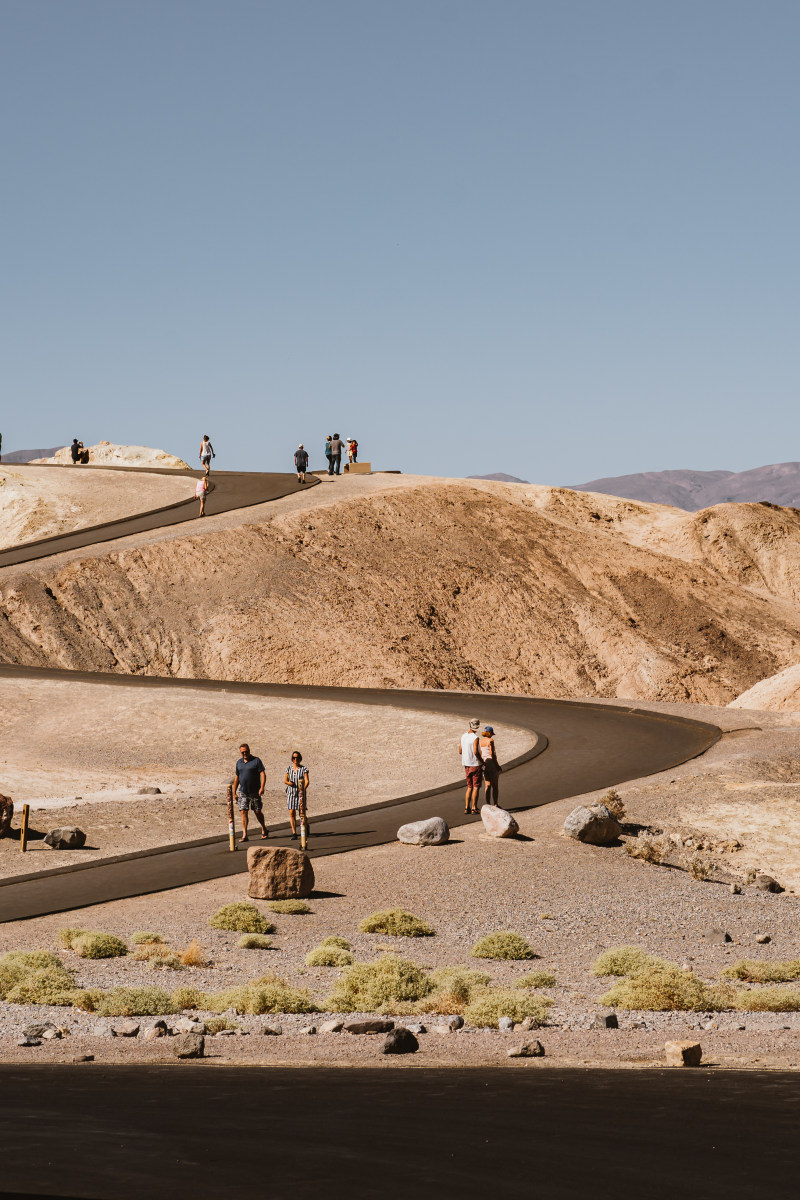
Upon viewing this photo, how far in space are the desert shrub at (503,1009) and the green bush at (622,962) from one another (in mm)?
2435

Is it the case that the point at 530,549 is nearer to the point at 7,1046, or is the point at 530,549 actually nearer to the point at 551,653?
the point at 551,653

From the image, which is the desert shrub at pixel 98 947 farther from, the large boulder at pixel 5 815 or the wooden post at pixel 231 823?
the large boulder at pixel 5 815

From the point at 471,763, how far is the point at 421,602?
33.0m

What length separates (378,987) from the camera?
46.8 ft

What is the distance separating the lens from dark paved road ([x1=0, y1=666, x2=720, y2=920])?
2030 cm

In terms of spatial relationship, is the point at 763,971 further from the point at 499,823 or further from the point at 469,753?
→ the point at 469,753

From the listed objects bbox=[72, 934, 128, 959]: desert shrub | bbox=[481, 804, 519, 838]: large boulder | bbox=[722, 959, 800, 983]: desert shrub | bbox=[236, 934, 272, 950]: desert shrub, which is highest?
bbox=[481, 804, 519, 838]: large boulder

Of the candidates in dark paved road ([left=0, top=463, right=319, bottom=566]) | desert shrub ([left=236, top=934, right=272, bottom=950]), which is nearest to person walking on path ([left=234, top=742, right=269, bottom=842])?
desert shrub ([left=236, top=934, right=272, bottom=950])

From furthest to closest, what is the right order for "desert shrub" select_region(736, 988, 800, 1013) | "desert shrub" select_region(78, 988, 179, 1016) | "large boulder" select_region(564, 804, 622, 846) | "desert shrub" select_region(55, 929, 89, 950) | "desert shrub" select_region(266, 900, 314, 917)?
"large boulder" select_region(564, 804, 622, 846) < "desert shrub" select_region(266, 900, 314, 917) < "desert shrub" select_region(55, 929, 89, 950) < "desert shrub" select_region(736, 988, 800, 1013) < "desert shrub" select_region(78, 988, 179, 1016)

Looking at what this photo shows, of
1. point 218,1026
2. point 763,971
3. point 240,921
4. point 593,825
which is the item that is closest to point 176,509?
point 593,825

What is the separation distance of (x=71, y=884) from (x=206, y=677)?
97.2ft

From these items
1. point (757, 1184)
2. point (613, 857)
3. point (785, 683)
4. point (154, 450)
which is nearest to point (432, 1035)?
point (757, 1184)

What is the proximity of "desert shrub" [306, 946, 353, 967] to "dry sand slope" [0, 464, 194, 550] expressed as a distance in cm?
4677

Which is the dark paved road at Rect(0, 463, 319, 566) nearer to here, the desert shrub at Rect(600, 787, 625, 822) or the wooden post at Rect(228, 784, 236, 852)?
Result: the wooden post at Rect(228, 784, 236, 852)
